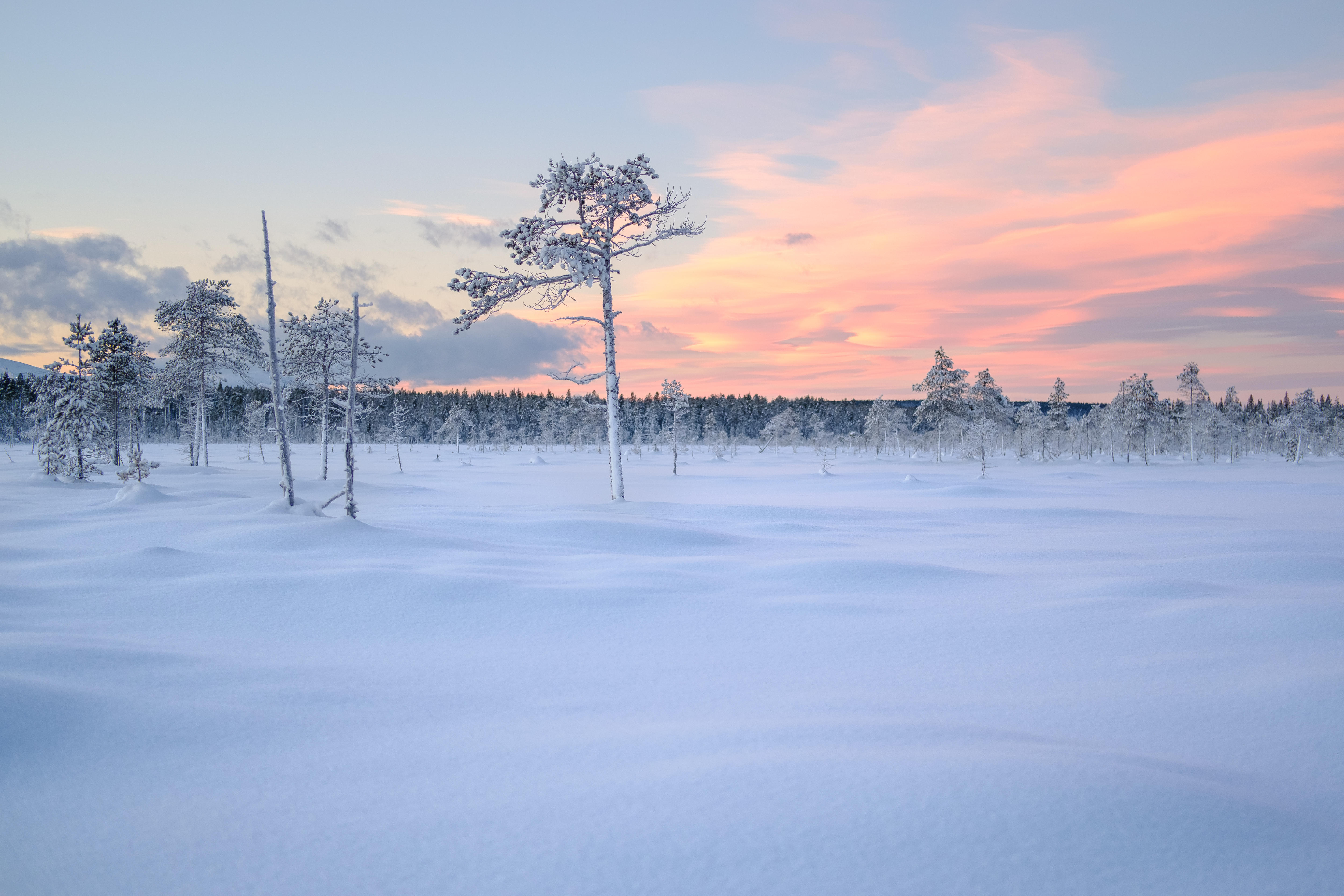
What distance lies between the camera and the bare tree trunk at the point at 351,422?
45.4 ft

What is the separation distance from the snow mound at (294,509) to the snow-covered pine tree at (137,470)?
10.4 metres

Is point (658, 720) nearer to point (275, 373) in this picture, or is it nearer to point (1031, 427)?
point (275, 373)

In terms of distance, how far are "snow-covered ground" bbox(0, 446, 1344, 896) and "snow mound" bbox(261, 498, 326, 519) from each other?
2.67 m

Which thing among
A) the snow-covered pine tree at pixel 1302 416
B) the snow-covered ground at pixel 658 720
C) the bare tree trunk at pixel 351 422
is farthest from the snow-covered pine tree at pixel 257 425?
the snow-covered pine tree at pixel 1302 416

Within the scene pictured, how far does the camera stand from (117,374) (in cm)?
3538

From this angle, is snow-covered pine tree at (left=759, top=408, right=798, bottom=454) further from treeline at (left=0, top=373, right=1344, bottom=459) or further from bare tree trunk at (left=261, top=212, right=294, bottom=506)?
bare tree trunk at (left=261, top=212, right=294, bottom=506)

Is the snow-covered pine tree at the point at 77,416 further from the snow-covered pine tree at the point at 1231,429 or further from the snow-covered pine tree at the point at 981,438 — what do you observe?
the snow-covered pine tree at the point at 1231,429

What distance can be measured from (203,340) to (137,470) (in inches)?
670

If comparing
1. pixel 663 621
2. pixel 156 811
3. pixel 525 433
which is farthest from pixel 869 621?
pixel 525 433

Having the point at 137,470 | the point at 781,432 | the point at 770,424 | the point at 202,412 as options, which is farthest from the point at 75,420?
the point at 781,432

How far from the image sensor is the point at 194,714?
4.85m

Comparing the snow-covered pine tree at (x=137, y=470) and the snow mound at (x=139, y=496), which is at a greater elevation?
the snow-covered pine tree at (x=137, y=470)

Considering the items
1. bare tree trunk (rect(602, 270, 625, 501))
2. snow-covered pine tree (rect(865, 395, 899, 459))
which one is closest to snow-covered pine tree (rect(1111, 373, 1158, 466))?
snow-covered pine tree (rect(865, 395, 899, 459))

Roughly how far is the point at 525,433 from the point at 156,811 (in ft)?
450
